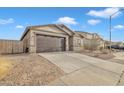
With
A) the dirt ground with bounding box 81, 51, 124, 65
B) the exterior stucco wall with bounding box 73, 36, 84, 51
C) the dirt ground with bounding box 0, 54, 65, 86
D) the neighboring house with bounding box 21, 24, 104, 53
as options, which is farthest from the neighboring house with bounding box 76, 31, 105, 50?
the dirt ground with bounding box 0, 54, 65, 86

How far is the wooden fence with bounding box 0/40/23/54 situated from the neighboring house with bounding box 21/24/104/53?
380 millimetres

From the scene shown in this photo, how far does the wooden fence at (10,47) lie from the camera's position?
1282cm

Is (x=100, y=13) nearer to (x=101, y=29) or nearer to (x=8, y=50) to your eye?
(x=101, y=29)

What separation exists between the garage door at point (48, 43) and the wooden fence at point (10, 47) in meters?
1.43

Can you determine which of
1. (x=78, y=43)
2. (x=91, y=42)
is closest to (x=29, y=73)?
(x=91, y=42)

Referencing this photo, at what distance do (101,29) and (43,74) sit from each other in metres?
4.38

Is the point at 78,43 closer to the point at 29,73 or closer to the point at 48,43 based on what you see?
the point at 48,43

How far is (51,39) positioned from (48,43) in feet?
1.86

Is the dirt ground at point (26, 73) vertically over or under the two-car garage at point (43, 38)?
under

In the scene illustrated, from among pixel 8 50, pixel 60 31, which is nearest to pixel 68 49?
pixel 60 31

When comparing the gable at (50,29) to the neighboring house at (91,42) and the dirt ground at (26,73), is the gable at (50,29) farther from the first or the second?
the dirt ground at (26,73)

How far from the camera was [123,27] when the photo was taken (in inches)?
387

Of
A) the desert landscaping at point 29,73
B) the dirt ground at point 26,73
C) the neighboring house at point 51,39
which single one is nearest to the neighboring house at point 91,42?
the neighboring house at point 51,39

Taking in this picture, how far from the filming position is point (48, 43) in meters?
14.2
